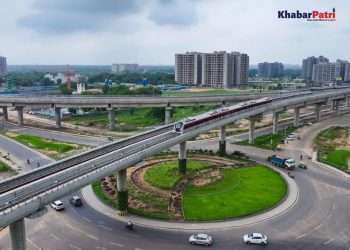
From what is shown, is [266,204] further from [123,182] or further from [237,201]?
[123,182]

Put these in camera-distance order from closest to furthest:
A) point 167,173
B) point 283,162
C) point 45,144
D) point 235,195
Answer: point 235,195
point 167,173
point 283,162
point 45,144

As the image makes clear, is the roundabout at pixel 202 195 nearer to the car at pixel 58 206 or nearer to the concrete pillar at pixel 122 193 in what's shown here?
the concrete pillar at pixel 122 193

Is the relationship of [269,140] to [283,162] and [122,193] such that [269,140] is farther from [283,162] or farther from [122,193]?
[122,193]

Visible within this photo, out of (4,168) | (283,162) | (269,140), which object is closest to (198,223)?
(283,162)

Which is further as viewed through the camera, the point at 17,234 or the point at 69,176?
the point at 69,176

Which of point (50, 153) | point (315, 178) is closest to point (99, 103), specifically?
point (50, 153)

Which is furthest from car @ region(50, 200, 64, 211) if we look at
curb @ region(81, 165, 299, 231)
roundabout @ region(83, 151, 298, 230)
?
roundabout @ region(83, 151, 298, 230)
